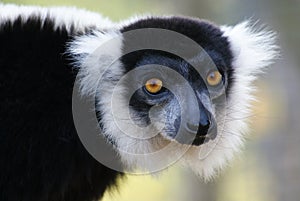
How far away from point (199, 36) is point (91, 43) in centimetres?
59

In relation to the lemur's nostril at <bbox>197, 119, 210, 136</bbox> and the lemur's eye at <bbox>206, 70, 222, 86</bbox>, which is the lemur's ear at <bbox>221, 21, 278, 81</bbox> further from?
the lemur's nostril at <bbox>197, 119, 210, 136</bbox>

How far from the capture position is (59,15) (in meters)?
4.19

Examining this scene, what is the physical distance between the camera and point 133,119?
13.3ft

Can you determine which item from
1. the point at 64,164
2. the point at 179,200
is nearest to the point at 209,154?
the point at 64,164

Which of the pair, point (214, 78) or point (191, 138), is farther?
point (214, 78)

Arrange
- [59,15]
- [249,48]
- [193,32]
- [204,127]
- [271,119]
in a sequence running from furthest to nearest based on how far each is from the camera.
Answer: [271,119]
[249,48]
[59,15]
[193,32]
[204,127]

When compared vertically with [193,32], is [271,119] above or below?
below

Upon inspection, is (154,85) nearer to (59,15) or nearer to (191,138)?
(191,138)

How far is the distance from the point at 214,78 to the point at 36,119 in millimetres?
983

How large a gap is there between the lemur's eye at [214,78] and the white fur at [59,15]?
27.7 inches

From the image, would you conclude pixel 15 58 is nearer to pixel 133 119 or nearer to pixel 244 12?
pixel 133 119

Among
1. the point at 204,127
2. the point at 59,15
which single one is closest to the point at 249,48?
the point at 204,127

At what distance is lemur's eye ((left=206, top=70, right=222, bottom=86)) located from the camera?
401cm

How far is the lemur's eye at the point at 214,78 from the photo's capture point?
4008 mm
